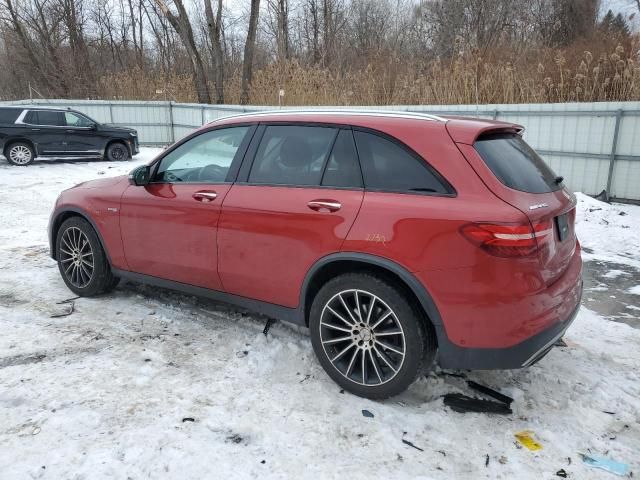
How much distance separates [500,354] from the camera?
2.75 m

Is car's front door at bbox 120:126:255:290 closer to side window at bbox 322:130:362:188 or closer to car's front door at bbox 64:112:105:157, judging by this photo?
side window at bbox 322:130:362:188

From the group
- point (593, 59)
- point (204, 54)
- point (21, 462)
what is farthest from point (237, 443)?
point (204, 54)

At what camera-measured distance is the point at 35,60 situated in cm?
2909

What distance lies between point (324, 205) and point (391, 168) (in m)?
0.46

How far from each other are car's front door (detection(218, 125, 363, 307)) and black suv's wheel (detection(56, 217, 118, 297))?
5.06 feet

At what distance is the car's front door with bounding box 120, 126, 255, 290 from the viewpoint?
150 inches

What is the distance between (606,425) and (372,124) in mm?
2205

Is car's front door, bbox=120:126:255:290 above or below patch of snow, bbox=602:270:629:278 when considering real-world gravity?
above

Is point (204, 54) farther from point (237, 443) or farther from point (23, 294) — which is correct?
point (237, 443)

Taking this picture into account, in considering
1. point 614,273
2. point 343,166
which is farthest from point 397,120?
point 614,273

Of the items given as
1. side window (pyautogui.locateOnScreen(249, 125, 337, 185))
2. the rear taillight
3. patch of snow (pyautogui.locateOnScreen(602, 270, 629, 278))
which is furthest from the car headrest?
patch of snow (pyautogui.locateOnScreen(602, 270, 629, 278))

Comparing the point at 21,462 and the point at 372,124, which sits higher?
the point at 372,124

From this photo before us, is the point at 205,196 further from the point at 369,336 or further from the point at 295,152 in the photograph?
the point at 369,336

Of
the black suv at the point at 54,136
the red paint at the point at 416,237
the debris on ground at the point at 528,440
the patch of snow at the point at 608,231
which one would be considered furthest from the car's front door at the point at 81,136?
the debris on ground at the point at 528,440
